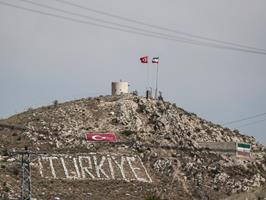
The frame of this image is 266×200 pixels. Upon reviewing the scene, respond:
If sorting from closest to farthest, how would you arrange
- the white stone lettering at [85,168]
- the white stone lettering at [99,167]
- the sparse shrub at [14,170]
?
the sparse shrub at [14,170], the white stone lettering at [85,168], the white stone lettering at [99,167]

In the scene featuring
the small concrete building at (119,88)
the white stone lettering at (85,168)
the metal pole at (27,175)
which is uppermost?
the small concrete building at (119,88)

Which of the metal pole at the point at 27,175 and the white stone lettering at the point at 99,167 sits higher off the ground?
the metal pole at the point at 27,175

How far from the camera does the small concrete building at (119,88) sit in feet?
417

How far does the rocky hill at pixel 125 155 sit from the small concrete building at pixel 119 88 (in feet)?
10.0

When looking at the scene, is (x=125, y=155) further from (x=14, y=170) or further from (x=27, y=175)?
(x=27, y=175)

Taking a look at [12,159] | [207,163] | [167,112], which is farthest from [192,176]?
[12,159]

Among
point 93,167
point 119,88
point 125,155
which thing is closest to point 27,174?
point 93,167

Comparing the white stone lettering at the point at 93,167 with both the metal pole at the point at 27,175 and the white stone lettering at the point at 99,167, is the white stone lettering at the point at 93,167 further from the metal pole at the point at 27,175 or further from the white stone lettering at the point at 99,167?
the metal pole at the point at 27,175

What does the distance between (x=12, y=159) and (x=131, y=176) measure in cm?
1575

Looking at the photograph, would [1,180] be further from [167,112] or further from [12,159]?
[167,112]

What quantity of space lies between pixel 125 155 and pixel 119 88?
19278 mm

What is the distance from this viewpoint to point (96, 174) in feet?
343

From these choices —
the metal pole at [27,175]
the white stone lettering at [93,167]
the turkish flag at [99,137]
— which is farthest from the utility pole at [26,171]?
the turkish flag at [99,137]

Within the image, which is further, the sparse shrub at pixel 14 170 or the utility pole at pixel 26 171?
the sparse shrub at pixel 14 170
